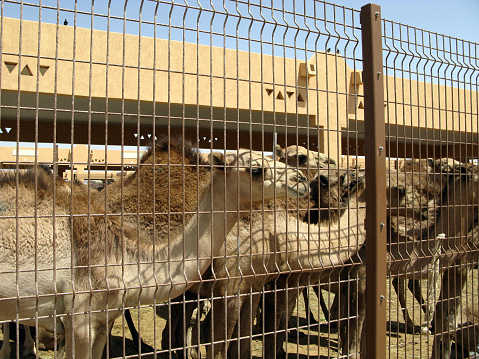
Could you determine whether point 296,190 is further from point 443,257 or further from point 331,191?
point 331,191

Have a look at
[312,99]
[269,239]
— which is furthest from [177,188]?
[312,99]

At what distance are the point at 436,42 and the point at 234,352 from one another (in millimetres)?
3736

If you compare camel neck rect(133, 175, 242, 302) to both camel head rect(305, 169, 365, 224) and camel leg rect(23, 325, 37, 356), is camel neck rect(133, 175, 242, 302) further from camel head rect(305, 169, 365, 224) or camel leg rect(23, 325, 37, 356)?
camel leg rect(23, 325, 37, 356)

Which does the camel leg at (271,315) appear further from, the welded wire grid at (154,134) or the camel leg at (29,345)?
the camel leg at (29,345)

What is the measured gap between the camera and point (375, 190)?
11.3 ft

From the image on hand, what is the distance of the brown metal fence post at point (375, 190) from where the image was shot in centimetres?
345

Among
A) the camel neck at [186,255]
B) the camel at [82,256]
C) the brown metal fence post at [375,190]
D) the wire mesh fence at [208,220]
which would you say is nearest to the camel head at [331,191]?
the wire mesh fence at [208,220]

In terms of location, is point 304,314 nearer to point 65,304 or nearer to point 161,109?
point 161,109

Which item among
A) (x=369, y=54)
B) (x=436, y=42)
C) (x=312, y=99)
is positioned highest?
(x=312, y=99)

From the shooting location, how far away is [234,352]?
16.9 feet

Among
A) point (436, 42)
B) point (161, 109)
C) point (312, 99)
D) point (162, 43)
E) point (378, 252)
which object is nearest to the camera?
point (378, 252)

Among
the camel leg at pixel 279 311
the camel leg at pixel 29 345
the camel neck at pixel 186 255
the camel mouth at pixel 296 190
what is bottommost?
the camel leg at pixel 29 345

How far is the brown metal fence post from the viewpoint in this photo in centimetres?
345

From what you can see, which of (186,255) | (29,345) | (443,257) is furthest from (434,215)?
(29,345)
